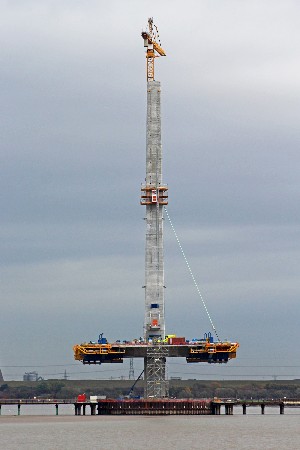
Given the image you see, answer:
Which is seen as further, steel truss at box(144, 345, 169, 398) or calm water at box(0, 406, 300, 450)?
steel truss at box(144, 345, 169, 398)

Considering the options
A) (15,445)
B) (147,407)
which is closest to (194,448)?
(15,445)

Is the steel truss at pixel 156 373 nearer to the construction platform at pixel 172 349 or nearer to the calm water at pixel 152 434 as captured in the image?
the construction platform at pixel 172 349

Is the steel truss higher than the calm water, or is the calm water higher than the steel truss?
the steel truss

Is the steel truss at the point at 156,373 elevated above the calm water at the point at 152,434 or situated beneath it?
elevated above

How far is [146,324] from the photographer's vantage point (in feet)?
650

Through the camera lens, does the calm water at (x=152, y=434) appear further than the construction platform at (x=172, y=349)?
No

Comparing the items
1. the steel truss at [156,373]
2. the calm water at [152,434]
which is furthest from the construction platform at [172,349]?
the calm water at [152,434]

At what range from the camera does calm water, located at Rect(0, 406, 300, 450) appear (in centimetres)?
12788

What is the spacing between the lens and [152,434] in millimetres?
143125

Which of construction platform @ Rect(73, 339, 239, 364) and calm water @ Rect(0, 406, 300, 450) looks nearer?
calm water @ Rect(0, 406, 300, 450)

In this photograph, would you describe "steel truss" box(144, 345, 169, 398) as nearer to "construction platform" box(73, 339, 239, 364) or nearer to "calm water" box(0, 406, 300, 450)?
"construction platform" box(73, 339, 239, 364)

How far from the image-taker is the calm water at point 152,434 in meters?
128

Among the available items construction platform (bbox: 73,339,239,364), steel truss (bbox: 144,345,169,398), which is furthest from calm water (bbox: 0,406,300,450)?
construction platform (bbox: 73,339,239,364)

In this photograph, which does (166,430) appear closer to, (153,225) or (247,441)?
(247,441)
